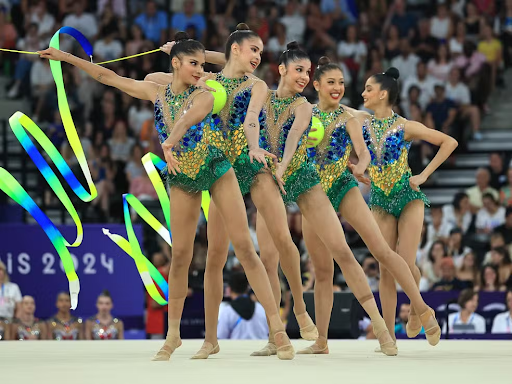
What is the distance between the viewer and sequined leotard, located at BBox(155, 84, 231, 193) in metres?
5.10

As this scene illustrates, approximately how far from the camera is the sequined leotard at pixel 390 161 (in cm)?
613

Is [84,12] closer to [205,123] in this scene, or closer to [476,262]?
[476,262]

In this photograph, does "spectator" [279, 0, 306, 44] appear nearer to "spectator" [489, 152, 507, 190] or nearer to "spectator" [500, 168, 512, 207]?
"spectator" [489, 152, 507, 190]

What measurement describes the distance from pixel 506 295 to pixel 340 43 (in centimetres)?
577

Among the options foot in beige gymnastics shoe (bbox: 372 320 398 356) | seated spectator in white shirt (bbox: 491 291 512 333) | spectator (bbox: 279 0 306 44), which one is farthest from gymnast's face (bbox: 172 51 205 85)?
spectator (bbox: 279 0 306 44)

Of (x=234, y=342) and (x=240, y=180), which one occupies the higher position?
(x=240, y=180)

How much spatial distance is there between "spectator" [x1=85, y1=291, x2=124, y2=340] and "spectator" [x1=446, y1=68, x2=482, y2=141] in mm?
5694

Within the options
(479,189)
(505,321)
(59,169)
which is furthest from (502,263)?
(59,169)

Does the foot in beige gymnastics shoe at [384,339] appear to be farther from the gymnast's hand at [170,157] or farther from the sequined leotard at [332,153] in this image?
the gymnast's hand at [170,157]

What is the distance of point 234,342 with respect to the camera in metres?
6.95

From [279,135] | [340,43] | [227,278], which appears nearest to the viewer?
[279,135]

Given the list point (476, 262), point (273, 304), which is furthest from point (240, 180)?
point (476, 262)

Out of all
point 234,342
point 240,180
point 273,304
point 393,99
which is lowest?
point 234,342

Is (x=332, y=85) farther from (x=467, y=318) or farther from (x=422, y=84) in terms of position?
(x=422, y=84)
